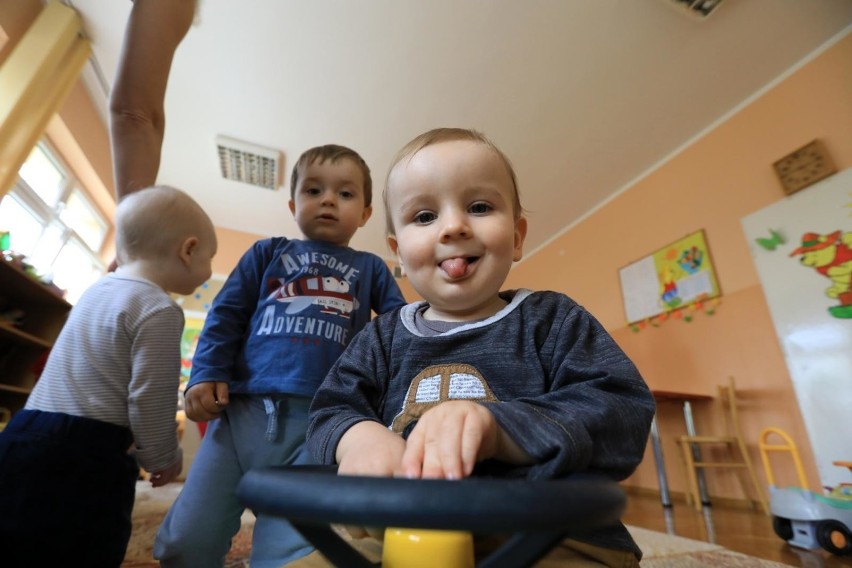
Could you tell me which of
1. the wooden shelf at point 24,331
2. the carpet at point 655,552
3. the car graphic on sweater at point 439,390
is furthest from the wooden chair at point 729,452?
the wooden shelf at point 24,331

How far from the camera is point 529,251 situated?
482 cm

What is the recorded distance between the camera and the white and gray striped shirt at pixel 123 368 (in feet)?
2.62

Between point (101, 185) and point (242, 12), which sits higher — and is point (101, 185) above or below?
below

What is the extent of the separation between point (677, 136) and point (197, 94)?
11.1 feet

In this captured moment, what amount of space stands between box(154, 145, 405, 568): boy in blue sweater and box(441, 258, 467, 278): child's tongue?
0.40 m

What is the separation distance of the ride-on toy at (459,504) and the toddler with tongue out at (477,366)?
0.10 metres

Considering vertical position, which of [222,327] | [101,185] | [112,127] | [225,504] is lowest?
[225,504]

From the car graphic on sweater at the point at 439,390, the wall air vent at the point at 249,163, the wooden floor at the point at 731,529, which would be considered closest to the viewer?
the car graphic on sweater at the point at 439,390

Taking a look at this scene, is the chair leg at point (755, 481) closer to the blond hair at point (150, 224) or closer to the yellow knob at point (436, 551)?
the yellow knob at point (436, 551)

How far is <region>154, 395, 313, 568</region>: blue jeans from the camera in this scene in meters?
0.74

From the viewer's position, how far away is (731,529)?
5.83 ft

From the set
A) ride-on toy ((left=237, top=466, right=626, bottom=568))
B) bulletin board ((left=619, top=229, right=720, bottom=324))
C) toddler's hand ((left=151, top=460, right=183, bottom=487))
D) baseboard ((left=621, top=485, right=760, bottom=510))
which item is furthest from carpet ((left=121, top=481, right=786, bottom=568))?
bulletin board ((left=619, top=229, right=720, bottom=324))

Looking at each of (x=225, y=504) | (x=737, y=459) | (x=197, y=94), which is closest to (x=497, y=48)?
(x=197, y=94)

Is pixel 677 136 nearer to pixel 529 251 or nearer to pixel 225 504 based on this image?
pixel 529 251
